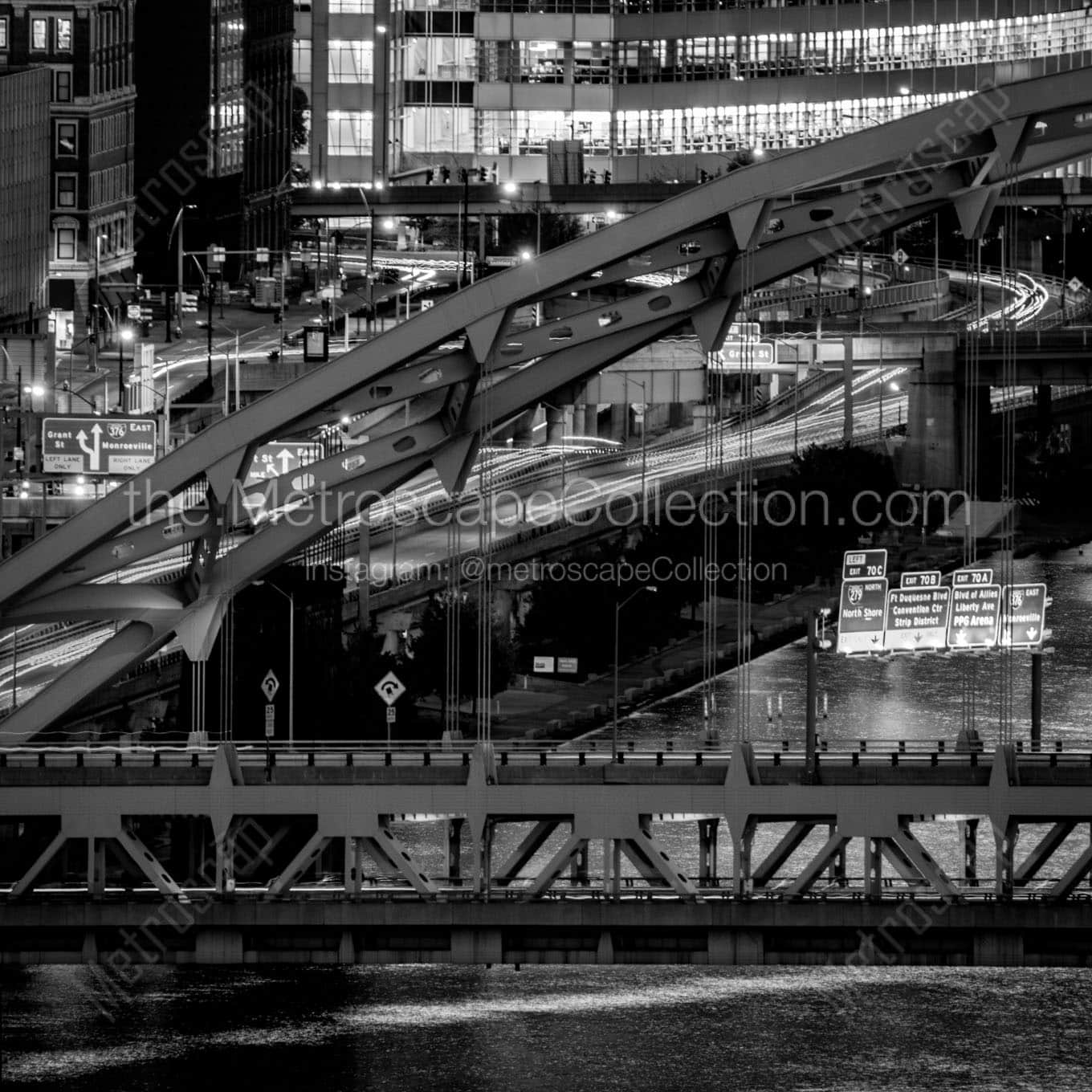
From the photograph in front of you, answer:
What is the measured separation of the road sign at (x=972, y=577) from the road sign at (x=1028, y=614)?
997 millimetres

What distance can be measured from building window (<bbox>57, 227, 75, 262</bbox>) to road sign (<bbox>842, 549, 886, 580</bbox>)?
58.2 m

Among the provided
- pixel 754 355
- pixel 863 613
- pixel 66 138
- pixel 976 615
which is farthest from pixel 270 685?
pixel 66 138

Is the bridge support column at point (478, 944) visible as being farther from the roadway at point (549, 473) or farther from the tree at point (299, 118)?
the tree at point (299, 118)

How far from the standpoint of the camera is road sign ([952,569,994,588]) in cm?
9038

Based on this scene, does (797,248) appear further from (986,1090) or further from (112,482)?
(112,482)

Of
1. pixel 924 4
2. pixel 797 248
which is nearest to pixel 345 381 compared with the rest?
pixel 797 248

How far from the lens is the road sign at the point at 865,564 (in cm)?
9400

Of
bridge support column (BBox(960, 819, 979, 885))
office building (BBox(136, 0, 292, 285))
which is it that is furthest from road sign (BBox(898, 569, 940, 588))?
office building (BBox(136, 0, 292, 285))

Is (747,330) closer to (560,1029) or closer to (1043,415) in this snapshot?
(1043,415)

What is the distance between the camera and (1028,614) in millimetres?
89812

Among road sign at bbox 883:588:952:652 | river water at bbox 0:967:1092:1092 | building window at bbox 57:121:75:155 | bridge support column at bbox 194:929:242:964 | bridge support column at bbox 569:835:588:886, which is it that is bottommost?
river water at bbox 0:967:1092:1092

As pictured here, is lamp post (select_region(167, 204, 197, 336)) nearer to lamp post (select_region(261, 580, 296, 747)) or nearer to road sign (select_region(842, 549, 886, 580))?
road sign (select_region(842, 549, 886, 580))

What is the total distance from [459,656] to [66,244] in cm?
6008

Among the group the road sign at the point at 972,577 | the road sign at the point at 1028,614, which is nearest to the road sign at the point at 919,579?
the road sign at the point at 972,577
